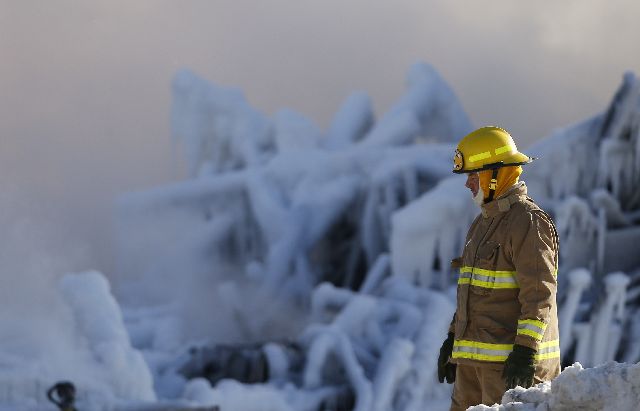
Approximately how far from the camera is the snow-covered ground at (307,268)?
12.9 meters

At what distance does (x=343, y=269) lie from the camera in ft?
71.4

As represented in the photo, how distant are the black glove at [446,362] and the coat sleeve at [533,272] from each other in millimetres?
717

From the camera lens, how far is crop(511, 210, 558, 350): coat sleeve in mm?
4402

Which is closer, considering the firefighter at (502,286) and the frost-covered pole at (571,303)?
the firefighter at (502,286)

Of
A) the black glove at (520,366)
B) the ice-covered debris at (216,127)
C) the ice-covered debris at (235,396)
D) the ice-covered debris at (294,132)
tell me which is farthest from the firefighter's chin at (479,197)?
the ice-covered debris at (216,127)

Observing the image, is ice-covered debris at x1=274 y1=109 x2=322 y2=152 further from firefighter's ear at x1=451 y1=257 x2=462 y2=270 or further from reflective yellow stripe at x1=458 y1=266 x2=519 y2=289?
reflective yellow stripe at x1=458 y1=266 x2=519 y2=289

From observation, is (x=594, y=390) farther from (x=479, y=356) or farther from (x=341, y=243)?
(x=341, y=243)

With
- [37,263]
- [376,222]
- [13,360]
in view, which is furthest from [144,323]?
[13,360]

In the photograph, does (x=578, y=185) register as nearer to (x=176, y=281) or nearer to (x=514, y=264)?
(x=176, y=281)

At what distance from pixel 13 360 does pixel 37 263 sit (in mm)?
6095

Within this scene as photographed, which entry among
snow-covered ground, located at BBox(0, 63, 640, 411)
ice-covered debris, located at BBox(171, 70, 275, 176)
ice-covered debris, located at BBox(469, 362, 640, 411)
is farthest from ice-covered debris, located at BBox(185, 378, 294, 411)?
ice-covered debris, located at BBox(171, 70, 275, 176)

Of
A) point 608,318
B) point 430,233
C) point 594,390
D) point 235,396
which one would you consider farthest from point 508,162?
point 430,233

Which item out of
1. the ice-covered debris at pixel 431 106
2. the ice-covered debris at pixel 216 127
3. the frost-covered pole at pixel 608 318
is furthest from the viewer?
the ice-covered debris at pixel 216 127

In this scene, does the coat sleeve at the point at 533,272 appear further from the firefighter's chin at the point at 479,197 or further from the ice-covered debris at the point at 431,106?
the ice-covered debris at the point at 431,106
